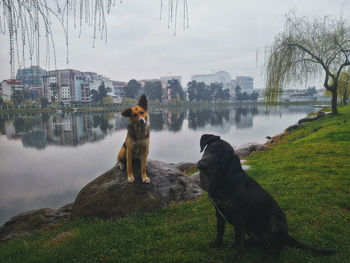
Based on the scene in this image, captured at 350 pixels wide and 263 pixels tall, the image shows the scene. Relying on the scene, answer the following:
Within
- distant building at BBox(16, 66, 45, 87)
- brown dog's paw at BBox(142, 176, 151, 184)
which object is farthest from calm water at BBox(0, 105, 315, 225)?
distant building at BBox(16, 66, 45, 87)

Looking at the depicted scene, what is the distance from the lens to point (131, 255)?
12.0 feet

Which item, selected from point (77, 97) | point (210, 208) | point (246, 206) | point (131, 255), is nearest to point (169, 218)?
point (210, 208)

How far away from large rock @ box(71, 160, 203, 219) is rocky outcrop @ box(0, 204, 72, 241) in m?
1.63

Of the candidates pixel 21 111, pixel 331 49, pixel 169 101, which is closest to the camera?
pixel 331 49

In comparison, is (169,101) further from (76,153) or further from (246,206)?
(246,206)

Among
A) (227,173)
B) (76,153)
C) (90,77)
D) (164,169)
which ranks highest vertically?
(90,77)

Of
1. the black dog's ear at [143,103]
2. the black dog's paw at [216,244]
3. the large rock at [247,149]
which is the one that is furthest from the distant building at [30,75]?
the large rock at [247,149]

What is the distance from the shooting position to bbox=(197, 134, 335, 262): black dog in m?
2.89

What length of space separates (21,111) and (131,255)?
Answer: 7022 cm

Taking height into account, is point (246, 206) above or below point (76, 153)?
above

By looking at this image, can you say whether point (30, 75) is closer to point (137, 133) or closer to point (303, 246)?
point (137, 133)

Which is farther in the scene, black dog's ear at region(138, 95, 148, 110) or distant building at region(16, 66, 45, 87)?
black dog's ear at region(138, 95, 148, 110)

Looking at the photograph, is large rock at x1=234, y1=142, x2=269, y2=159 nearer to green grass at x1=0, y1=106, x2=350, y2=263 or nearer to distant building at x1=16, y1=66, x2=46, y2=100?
green grass at x1=0, y1=106, x2=350, y2=263

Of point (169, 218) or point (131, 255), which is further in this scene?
point (169, 218)
